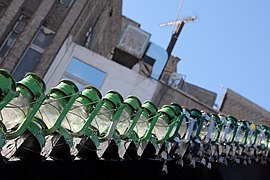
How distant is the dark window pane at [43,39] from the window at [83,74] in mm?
1358

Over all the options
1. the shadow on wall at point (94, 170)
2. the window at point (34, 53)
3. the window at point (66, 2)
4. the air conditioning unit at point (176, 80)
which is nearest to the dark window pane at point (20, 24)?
the window at point (34, 53)

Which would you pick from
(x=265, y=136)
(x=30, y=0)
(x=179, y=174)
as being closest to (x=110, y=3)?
(x=30, y=0)

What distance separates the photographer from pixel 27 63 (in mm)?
12773

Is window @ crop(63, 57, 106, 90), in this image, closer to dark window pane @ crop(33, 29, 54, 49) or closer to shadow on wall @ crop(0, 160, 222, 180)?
dark window pane @ crop(33, 29, 54, 49)

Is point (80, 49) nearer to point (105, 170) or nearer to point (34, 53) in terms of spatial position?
point (34, 53)

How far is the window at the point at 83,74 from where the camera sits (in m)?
14.0

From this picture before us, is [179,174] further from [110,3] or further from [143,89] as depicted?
[110,3]

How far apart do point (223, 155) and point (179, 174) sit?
1.53 metres

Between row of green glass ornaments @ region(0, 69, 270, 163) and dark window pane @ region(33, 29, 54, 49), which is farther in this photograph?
dark window pane @ region(33, 29, 54, 49)

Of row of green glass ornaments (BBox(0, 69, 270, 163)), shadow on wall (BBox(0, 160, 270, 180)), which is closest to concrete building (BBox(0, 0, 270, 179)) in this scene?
shadow on wall (BBox(0, 160, 270, 180))

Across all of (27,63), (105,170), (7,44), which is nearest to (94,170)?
(105,170)

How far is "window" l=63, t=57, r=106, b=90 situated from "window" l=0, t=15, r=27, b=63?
2.41 metres

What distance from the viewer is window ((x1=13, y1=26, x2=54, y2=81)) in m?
12.6

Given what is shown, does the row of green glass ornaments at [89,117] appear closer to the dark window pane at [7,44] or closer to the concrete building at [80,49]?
the concrete building at [80,49]
